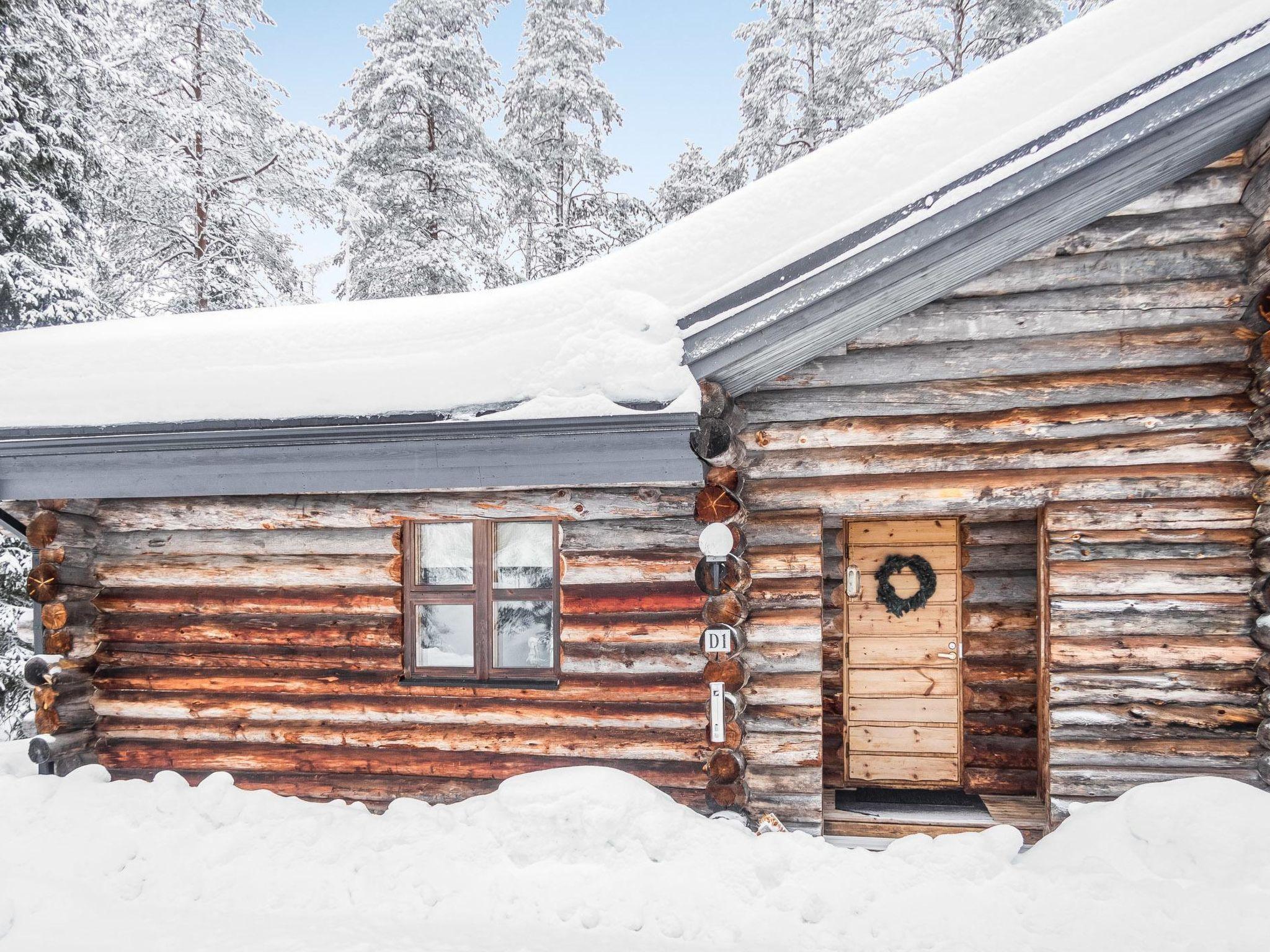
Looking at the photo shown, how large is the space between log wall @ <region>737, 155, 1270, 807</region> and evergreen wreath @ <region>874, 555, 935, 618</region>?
1.45 metres

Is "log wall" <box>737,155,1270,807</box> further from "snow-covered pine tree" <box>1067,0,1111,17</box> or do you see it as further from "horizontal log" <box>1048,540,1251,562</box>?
"snow-covered pine tree" <box>1067,0,1111,17</box>

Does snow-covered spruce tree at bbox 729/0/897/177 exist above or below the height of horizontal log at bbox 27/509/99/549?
above

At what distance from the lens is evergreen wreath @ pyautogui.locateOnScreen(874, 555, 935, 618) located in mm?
6117

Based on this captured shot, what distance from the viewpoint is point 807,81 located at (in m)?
15.4

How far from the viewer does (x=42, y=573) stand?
5133 millimetres

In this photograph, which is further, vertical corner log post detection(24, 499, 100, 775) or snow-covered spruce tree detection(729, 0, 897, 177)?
snow-covered spruce tree detection(729, 0, 897, 177)

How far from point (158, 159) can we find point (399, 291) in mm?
4462

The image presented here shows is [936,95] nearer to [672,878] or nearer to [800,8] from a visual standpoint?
[672,878]

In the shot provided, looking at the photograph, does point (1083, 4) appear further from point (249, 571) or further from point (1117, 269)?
point (249, 571)

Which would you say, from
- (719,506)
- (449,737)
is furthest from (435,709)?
(719,506)

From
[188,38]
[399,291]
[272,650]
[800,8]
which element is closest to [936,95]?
[272,650]

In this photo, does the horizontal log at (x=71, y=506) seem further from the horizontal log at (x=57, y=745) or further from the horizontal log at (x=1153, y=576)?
the horizontal log at (x=1153, y=576)

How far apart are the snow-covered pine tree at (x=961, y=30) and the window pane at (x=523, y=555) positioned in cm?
1410

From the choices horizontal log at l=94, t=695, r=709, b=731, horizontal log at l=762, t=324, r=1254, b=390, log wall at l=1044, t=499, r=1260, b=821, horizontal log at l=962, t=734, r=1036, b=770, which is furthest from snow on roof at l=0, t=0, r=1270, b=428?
horizontal log at l=962, t=734, r=1036, b=770
